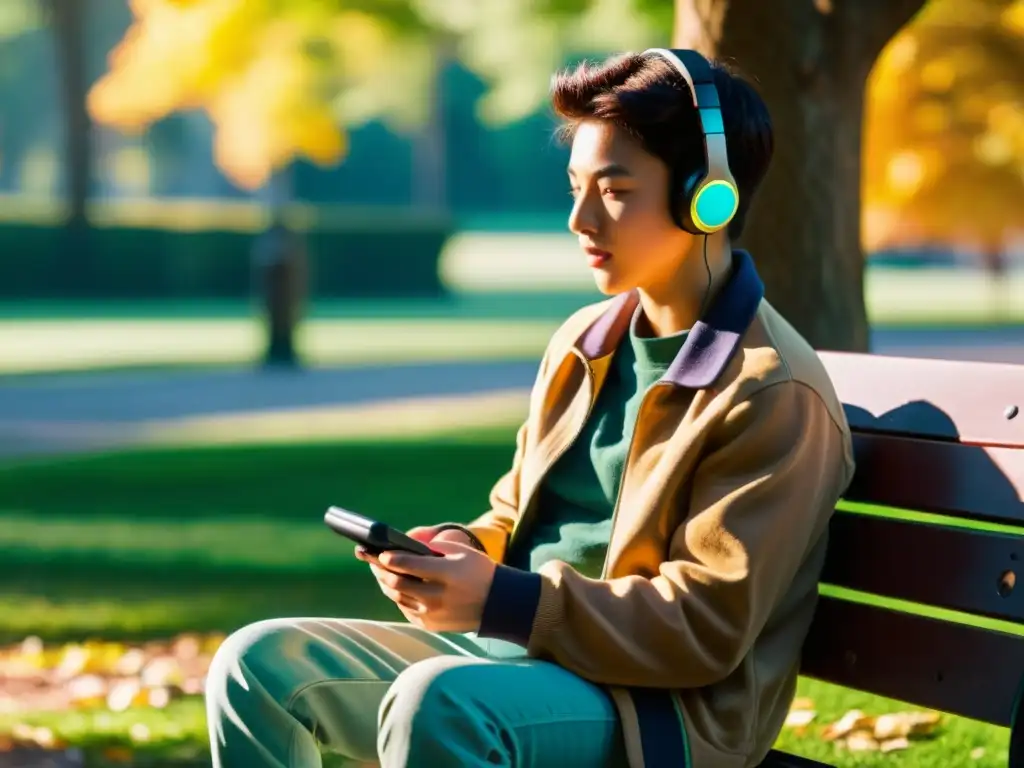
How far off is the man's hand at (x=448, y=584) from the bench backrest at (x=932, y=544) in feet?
2.56

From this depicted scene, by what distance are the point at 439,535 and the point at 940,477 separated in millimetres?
817

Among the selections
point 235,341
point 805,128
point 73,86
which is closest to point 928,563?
point 805,128

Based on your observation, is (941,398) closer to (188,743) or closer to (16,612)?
(188,743)

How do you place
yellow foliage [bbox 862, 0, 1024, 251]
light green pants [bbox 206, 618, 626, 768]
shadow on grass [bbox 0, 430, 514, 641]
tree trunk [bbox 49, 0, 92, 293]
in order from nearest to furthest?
light green pants [bbox 206, 618, 626, 768] → shadow on grass [bbox 0, 430, 514, 641] → yellow foliage [bbox 862, 0, 1024, 251] → tree trunk [bbox 49, 0, 92, 293]

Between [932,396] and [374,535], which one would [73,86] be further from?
[374,535]

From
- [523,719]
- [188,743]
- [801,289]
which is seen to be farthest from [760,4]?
[523,719]

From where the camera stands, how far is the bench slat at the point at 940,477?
9.98 ft

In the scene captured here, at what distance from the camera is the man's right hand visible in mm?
3195

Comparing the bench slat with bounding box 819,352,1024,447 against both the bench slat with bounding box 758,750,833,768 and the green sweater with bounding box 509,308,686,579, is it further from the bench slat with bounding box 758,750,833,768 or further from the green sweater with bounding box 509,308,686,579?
the bench slat with bounding box 758,750,833,768

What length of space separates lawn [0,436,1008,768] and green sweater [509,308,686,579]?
186 centimetres

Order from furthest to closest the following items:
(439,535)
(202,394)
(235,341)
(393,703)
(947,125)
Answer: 1. (235,341)
2. (947,125)
3. (202,394)
4. (439,535)
5. (393,703)

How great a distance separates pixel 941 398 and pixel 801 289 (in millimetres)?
2844

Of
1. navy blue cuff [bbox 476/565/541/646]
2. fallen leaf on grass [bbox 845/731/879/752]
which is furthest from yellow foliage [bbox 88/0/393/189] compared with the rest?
navy blue cuff [bbox 476/565/541/646]

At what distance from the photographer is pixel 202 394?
16219mm
